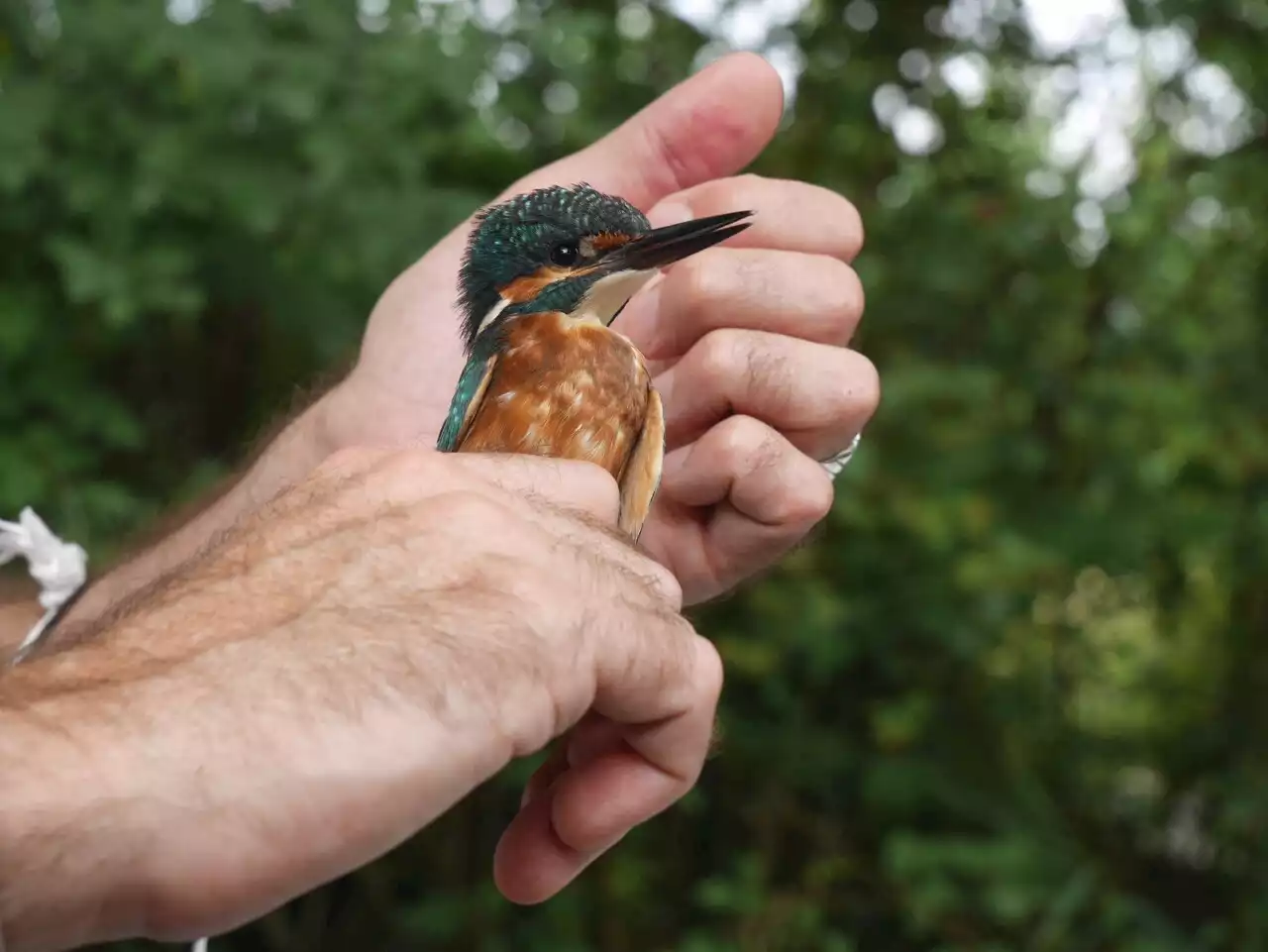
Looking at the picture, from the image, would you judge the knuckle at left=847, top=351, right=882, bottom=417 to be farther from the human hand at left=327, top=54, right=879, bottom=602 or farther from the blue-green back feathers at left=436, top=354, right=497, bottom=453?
the blue-green back feathers at left=436, top=354, right=497, bottom=453

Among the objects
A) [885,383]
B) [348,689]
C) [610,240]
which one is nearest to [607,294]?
[610,240]

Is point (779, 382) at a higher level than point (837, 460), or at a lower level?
higher

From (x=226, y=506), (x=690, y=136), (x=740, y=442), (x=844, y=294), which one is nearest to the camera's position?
(x=740, y=442)

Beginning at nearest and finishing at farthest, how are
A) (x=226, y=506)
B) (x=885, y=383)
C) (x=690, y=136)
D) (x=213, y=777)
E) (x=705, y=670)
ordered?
(x=213, y=777)
(x=705, y=670)
(x=690, y=136)
(x=226, y=506)
(x=885, y=383)

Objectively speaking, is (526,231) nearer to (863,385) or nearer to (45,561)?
(863,385)

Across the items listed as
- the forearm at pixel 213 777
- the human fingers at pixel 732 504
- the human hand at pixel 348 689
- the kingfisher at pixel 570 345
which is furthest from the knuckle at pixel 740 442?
the forearm at pixel 213 777

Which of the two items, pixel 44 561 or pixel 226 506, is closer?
pixel 44 561
